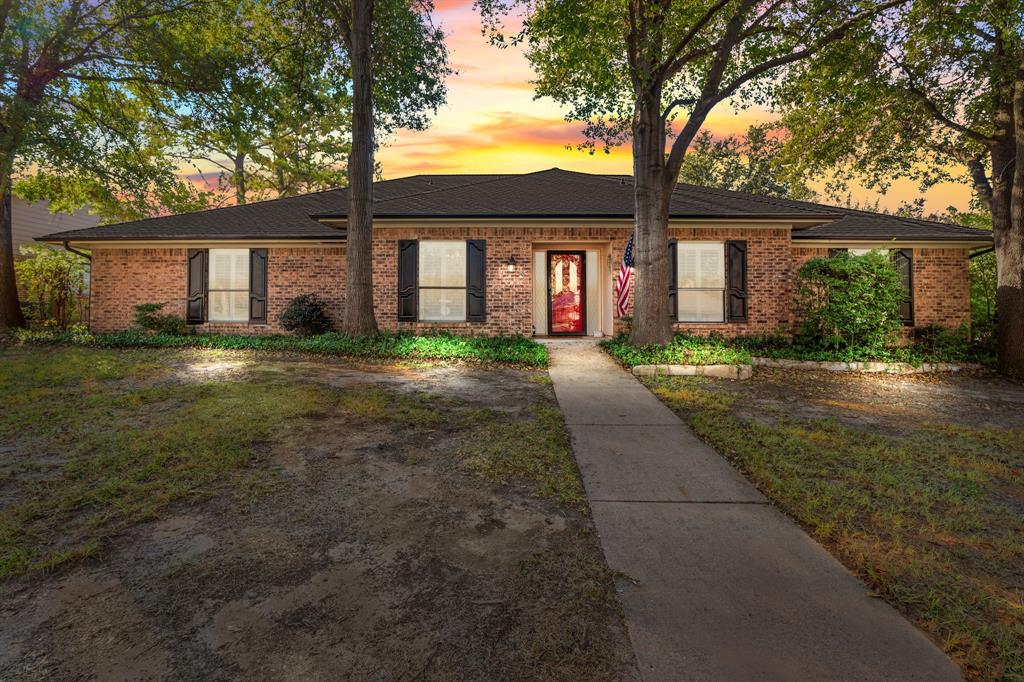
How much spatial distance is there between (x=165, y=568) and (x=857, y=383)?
32.4 feet

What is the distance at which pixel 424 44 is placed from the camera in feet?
42.2

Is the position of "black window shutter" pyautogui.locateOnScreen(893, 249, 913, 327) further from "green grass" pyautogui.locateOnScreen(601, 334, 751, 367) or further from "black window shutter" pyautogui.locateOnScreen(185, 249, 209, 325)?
"black window shutter" pyautogui.locateOnScreen(185, 249, 209, 325)

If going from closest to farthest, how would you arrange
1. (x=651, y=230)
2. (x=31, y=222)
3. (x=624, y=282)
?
1. (x=651, y=230)
2. (x=624, y=282)
3. (x=31, y=222)

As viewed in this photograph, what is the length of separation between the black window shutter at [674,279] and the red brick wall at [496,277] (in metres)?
0.28

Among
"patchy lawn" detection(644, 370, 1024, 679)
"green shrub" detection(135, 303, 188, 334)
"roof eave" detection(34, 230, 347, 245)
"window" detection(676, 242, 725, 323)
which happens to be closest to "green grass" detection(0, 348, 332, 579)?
"patchy lawn" detection(644, 370, 1024, 679)

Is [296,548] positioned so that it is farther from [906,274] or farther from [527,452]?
[906,274]

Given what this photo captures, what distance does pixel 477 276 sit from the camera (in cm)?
1230

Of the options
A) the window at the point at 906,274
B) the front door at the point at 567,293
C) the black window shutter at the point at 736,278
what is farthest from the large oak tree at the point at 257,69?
the window at the point at 906,274

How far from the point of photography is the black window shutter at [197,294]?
1325 cm

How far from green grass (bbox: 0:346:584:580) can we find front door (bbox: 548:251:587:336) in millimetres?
7830

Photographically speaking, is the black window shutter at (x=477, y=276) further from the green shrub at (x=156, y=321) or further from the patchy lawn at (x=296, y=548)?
the green shrub at (x=156, y=321)

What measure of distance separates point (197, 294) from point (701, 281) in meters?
13.7

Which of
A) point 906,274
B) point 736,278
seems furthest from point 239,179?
point 906,274

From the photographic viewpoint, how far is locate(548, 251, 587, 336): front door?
1364 cm
